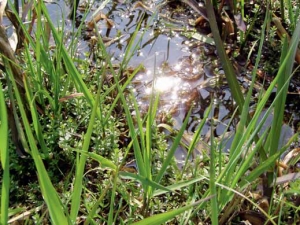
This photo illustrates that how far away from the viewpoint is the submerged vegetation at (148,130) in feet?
3.74

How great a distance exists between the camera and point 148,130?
4.19 feet

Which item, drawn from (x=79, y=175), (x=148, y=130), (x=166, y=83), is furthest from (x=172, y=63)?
(x=79, y=175)

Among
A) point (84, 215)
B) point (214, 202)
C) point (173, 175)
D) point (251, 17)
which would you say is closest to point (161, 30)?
point (251, 17)

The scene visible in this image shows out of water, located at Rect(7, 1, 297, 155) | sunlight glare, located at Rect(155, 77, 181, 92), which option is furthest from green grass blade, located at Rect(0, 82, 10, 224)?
sunlight glare, located at Rect(155, 77, 181, 92)

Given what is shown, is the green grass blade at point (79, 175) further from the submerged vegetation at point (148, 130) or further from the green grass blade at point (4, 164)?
the green grass blade at point (4, 164)

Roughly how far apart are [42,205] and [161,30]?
1.16 meters

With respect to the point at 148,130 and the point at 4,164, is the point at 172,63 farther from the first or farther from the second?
the point at 4,164

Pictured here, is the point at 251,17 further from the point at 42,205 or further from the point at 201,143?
the point at 42,205

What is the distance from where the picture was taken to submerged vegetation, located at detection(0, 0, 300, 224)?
114 centimetres

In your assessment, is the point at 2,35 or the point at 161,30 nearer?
the point at 2,35

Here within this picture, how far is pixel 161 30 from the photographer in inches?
87.9

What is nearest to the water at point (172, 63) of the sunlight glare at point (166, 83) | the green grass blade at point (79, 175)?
the sunlight glare at point (166, 83)

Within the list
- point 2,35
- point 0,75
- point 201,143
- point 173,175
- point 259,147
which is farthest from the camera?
point 0,75

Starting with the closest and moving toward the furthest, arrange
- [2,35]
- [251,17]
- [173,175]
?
[2,35], [173,175], [251,17]
